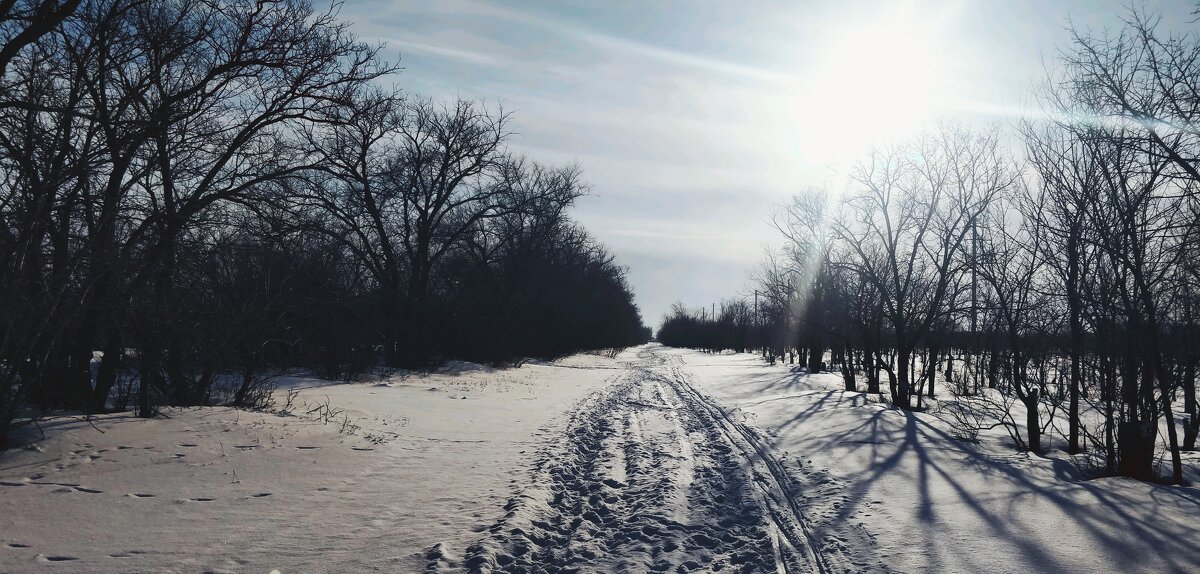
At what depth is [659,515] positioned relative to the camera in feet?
23.8

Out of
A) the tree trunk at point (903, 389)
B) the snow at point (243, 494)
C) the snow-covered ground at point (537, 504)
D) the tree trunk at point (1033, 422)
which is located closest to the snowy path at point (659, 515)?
the snow-covered ground at point (537, 504)

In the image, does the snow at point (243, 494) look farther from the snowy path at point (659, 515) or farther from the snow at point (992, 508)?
the snow at point (992, 508)

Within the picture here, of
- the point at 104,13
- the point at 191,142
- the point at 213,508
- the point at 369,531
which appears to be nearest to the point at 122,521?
the point at 213,508

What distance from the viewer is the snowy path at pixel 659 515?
580 centimetres

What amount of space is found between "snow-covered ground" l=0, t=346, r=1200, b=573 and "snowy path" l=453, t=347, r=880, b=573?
0.11 feet

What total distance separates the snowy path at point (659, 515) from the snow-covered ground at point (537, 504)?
0.11 ft

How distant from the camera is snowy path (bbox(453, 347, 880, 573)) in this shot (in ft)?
19.0

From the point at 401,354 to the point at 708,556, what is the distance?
88.1 ft

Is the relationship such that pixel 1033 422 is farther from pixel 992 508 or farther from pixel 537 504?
pixel 537 504

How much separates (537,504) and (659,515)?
130 cm

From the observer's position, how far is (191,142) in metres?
9.09

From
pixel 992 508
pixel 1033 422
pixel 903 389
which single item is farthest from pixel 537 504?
pixel 903 389

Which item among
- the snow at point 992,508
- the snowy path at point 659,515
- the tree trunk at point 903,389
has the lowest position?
the snowy path at point 659,515

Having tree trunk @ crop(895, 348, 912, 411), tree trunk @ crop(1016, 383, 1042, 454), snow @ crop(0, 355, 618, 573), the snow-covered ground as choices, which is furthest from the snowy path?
tree trunk @ crop(895, 348, 912, 411)
